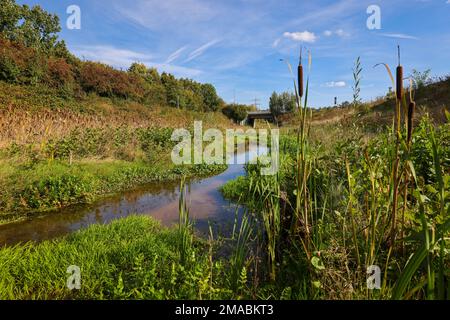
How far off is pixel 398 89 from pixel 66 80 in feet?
82.9

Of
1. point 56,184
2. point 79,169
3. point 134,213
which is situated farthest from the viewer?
point 79,169

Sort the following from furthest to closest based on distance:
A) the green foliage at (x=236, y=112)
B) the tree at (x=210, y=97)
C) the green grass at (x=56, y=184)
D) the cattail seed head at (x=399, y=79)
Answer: the green foliage at (x=236, y=112), the tree at (x=210, y=97), the green grass at (x=56, y=184), the cattail seed head at (x=399, y=79)

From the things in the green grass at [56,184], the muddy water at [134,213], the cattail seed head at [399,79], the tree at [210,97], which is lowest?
the muddy water at [134,213]

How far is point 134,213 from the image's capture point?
5461 millimetres

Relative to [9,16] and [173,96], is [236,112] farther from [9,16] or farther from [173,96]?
[9,16]

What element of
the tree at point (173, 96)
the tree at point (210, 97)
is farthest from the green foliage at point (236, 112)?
the tree at point (173, 96)

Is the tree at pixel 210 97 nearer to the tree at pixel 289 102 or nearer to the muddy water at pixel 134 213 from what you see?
the tree at pixel 289 102


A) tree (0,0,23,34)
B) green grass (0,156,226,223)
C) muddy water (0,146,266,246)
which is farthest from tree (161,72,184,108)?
muddy water (0,146,266,246)

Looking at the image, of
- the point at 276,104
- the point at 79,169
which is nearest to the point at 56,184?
the point at 79,169

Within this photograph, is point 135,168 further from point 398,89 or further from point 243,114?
point 243,114

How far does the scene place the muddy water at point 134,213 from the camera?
4.56 m

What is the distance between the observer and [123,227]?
417 cm

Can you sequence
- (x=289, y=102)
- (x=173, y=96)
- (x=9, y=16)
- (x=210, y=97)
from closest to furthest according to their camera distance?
1. (x=289, y=102)
2. (x=9, y=16)
3. (x=173, y=96)
4. (x=210, y=97)
